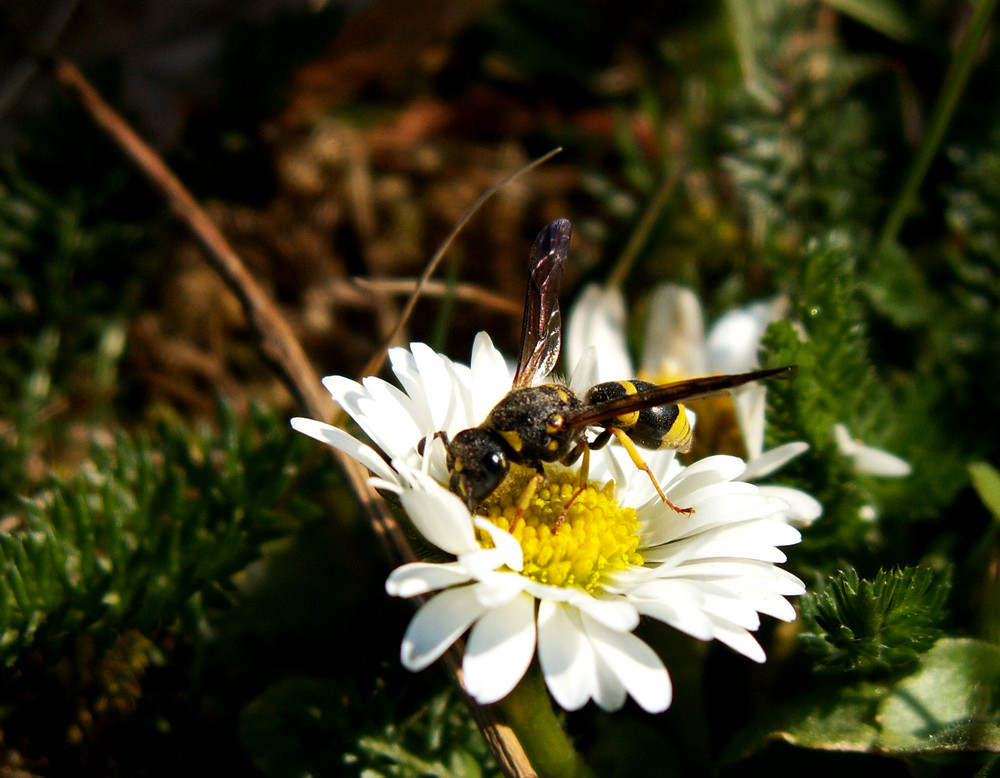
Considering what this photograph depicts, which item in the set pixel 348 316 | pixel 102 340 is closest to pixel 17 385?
pixel 102 340

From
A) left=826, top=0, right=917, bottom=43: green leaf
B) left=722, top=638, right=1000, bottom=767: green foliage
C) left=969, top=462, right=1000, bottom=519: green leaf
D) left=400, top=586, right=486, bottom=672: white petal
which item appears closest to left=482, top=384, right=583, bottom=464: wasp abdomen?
left=400, top=586, right=486, bottom=672: white petal

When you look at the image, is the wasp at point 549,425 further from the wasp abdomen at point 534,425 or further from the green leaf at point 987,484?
the green leaf at point 987,484

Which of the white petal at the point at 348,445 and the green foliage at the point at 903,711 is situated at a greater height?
the white petal at the point at 348,445

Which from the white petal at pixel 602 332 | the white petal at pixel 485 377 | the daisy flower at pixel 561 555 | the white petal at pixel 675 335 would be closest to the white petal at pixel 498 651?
the daisy flower at pixel 561 555

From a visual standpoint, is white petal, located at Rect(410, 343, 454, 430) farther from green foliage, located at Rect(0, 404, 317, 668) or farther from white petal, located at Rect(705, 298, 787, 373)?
white petal, located at Rect(705, 298, 787, 373)

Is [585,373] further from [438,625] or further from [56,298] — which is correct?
[56,298]
